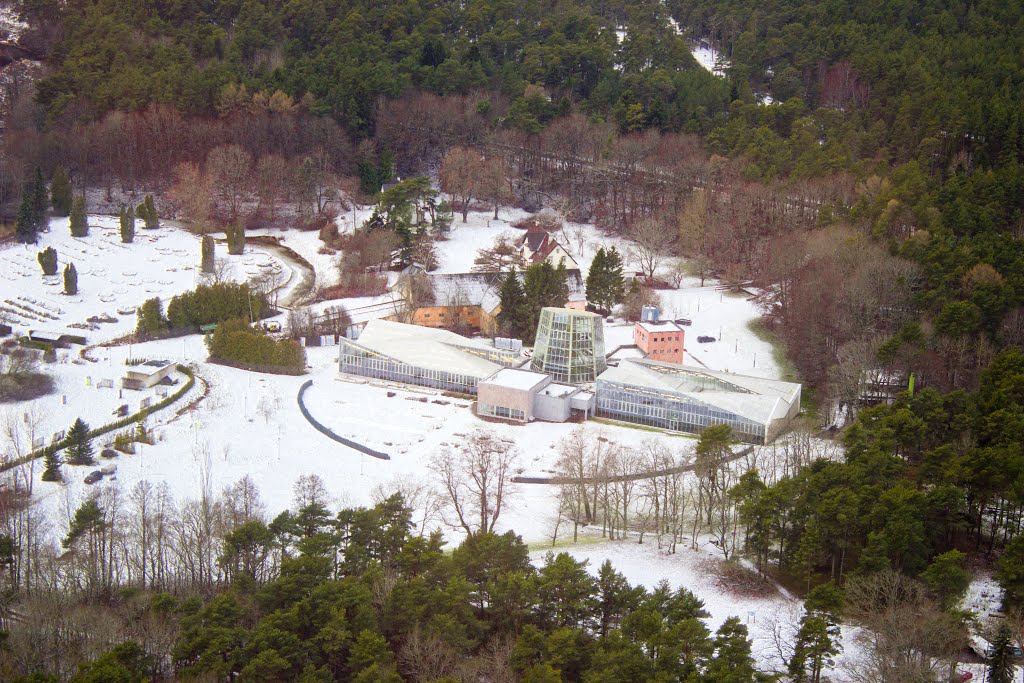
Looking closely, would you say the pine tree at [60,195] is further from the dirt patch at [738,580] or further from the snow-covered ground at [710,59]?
the dirt patch at [738,580]

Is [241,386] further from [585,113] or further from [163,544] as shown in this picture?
[585,113]

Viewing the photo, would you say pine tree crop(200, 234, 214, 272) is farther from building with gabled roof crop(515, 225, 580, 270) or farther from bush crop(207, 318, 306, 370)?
building with gabled roof crop(515, 225, 580, 270)

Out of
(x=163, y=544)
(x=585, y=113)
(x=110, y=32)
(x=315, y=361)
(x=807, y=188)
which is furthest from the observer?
(x=110, y=32)

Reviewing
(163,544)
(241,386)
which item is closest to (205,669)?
(163,544)

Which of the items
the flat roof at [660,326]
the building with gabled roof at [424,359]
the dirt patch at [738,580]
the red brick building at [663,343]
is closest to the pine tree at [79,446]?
the building with gabled roof at [424,359]

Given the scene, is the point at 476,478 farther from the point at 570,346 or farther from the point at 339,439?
the point at 570,346
